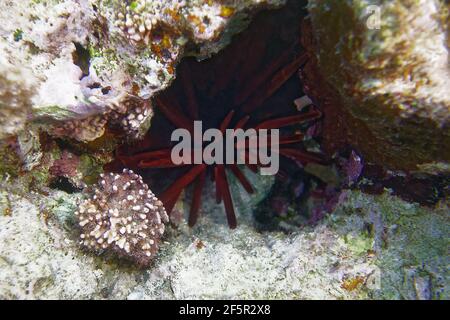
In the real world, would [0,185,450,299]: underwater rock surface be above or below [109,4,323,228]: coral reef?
below

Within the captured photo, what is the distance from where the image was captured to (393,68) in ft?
6.25

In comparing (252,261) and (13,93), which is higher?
(13,93)

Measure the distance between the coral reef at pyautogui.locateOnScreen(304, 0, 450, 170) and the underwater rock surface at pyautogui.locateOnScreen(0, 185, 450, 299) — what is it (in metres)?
0.56

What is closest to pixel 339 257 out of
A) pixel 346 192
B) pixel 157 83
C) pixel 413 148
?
pixel 346 192

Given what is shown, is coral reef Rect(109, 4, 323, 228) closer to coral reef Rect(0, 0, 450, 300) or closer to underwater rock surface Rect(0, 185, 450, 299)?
coral reef Rect(0, 0, 450, 300)

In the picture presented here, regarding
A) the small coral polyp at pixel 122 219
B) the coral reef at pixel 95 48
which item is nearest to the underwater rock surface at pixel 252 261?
the small coral polyp at pixel 122 219

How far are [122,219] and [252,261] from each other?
38.4 inches

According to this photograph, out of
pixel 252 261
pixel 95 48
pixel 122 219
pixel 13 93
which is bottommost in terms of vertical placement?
pixel 252 261

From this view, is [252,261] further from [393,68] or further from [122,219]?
[393,68]

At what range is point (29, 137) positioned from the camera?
7.53ft

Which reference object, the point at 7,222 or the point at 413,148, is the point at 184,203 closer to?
the point at 7,222

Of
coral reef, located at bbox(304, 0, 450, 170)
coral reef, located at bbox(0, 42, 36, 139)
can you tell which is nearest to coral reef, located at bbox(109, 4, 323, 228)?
coral reef, located at bbox(304, 0, 450, 170)

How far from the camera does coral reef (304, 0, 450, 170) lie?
5.97 feet

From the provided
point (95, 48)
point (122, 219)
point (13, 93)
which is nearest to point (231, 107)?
point (95, 48)
